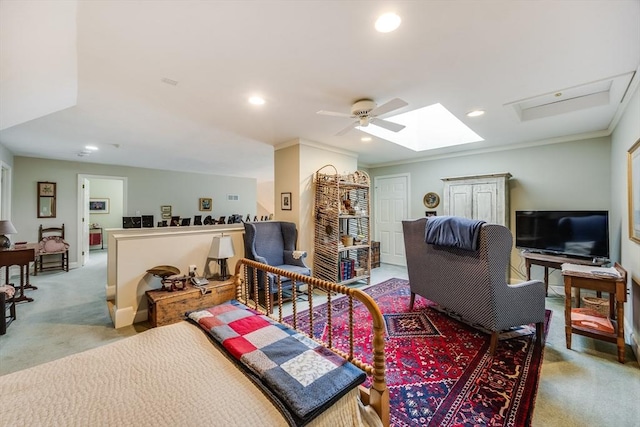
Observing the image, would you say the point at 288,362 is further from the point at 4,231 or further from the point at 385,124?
the point at 4,231

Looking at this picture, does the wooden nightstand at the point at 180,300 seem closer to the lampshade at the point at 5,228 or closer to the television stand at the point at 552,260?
the lampshade at the point at 5,228

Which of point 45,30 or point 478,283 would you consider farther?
point 478,283

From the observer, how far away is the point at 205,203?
8273mm

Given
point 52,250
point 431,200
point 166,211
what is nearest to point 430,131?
point 431,200

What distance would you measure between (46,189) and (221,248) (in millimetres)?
5348

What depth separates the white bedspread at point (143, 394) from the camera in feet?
3.13

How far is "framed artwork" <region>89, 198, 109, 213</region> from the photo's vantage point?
8.70 m

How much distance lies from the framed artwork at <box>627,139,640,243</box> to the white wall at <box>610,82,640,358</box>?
6 centimetres

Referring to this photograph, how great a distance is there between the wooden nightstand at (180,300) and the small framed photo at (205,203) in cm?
571

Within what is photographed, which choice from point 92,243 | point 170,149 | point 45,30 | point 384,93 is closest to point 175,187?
point 170,149

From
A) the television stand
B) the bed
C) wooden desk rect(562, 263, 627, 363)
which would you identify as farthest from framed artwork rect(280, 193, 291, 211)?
the television stand

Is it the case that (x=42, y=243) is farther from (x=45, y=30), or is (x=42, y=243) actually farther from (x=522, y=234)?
(x=522, y=234)

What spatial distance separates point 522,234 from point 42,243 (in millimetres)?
8846

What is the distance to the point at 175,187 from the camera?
7648mm
